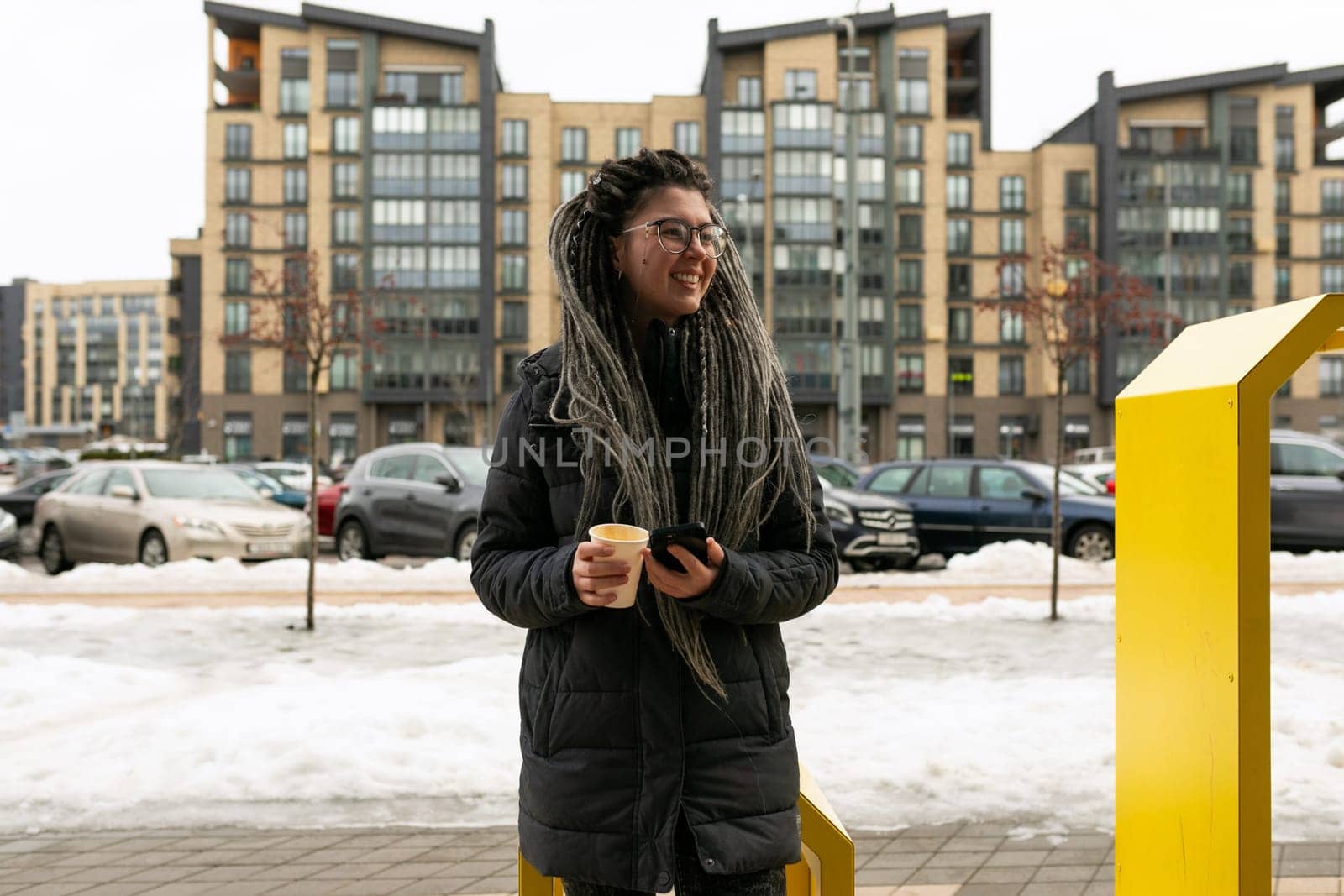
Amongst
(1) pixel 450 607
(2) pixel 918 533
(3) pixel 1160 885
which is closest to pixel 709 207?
(3) pixel 1160 885

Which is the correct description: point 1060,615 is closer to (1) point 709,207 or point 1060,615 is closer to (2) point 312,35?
(1) point 709,207

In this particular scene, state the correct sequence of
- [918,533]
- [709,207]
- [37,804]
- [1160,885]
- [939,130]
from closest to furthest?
[709,207] < [1160,885] < [37,804] < [918,533] < [939,130]

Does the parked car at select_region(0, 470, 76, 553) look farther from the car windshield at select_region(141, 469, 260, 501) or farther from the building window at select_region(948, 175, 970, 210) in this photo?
the building window at select_region(948, 175, 970, 210)

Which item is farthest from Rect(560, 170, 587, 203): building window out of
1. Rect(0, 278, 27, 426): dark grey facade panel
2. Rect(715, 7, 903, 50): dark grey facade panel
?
Rect(0, 278, 27, 426): dark grey facade panel

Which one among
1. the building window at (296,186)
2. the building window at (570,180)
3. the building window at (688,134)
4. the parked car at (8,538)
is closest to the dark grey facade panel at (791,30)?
the building window at (688,134)

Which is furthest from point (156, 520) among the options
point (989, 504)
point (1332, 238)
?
point (1332, 238)

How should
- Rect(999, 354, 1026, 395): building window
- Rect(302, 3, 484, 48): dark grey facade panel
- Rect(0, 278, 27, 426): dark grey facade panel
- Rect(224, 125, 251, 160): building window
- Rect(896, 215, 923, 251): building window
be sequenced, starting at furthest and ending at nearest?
Rect(0, 278, 27, 426): dark grey facade panel
Rect(999, 354, 1026, 395): building window
Rect(896, 215, 923, 251): building window
Rect(224, 125, 251, 160): building window
Rect(302, 3, 484, 48): dark grey facade panel

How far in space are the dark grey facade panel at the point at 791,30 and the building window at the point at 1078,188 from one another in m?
12.5

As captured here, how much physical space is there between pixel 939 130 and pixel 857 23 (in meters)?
7.92

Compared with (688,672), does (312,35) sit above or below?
above

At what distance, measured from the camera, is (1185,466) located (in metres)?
2.32

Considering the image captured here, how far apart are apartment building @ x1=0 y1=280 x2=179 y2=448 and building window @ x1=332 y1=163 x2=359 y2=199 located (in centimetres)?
9314

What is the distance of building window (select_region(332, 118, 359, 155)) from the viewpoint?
2547 inches

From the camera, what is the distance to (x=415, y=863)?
404 centimetres
